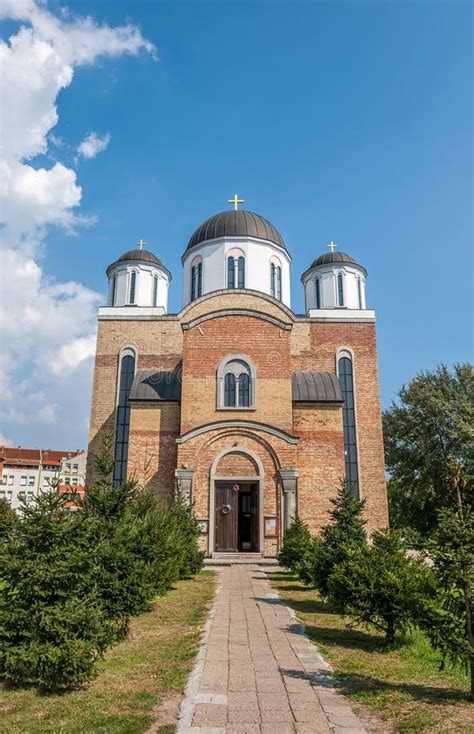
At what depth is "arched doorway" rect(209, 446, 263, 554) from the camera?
759 inches

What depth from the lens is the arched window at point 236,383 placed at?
20531 millimetres

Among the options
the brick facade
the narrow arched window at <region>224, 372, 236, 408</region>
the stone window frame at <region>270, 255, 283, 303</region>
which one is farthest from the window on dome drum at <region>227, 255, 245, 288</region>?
the narrow arched window at <region>224, 372, 236, 408</region>

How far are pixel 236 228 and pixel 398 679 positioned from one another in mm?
22693

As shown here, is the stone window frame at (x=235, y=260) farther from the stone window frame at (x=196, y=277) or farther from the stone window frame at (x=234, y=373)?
the stone window frame at (x=234, y=373)

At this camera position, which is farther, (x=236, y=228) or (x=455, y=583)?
(x=236, y=228)

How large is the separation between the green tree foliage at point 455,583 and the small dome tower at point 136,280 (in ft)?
75.7

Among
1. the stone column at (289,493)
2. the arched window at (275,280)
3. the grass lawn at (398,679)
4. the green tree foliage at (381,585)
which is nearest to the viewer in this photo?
the grass lawn at (398,679)

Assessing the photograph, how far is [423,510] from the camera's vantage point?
1145 inches

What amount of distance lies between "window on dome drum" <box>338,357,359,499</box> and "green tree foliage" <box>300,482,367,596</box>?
35.6ft

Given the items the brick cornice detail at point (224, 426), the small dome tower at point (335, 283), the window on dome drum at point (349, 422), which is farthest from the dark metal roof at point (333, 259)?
the brick cornice detail at point (224, 426)

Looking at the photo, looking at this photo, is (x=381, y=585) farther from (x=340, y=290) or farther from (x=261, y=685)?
(x=340, y=290)

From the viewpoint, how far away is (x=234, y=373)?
21.0 m

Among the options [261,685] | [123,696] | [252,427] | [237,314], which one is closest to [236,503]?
[252,427]

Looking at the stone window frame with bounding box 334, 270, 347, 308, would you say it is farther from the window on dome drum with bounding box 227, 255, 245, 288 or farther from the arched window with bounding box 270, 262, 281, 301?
the window on dome drum with bounding box 227, 255, 245, 288
